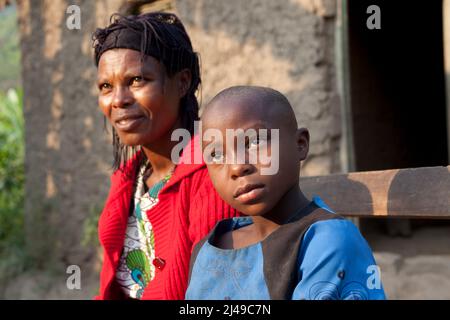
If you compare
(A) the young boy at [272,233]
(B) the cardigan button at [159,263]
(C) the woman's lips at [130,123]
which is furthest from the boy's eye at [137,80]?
(B) the cardigan button at [159,263]

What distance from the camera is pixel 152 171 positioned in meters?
2.17

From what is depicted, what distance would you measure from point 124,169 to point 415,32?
4.37m

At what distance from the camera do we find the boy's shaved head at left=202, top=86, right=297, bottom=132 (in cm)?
143

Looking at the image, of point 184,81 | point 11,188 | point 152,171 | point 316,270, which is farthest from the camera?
point 11,188

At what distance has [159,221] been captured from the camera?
197cm

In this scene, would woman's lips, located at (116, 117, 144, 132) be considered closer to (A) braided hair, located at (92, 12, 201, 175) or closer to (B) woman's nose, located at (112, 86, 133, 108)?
(B) woman's nose, located at (112, 86, 133, 108)

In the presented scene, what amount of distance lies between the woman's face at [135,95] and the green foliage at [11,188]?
4.15m

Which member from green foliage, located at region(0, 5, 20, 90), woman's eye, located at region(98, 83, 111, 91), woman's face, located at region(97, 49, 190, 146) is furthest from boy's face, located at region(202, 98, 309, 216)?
green foliage, located at region(0, 5, 20, 90)

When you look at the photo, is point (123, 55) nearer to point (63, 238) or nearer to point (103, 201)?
point (103, 201)

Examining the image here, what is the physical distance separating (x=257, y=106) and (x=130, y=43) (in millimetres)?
659

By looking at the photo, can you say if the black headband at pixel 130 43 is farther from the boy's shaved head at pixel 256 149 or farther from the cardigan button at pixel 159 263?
the cardigan button at pixel 159 263

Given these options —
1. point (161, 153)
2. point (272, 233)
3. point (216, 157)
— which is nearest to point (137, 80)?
point (161, 153)

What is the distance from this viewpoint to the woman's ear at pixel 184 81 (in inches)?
78.8

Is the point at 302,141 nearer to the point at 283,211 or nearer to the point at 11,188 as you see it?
the point at 283,211
